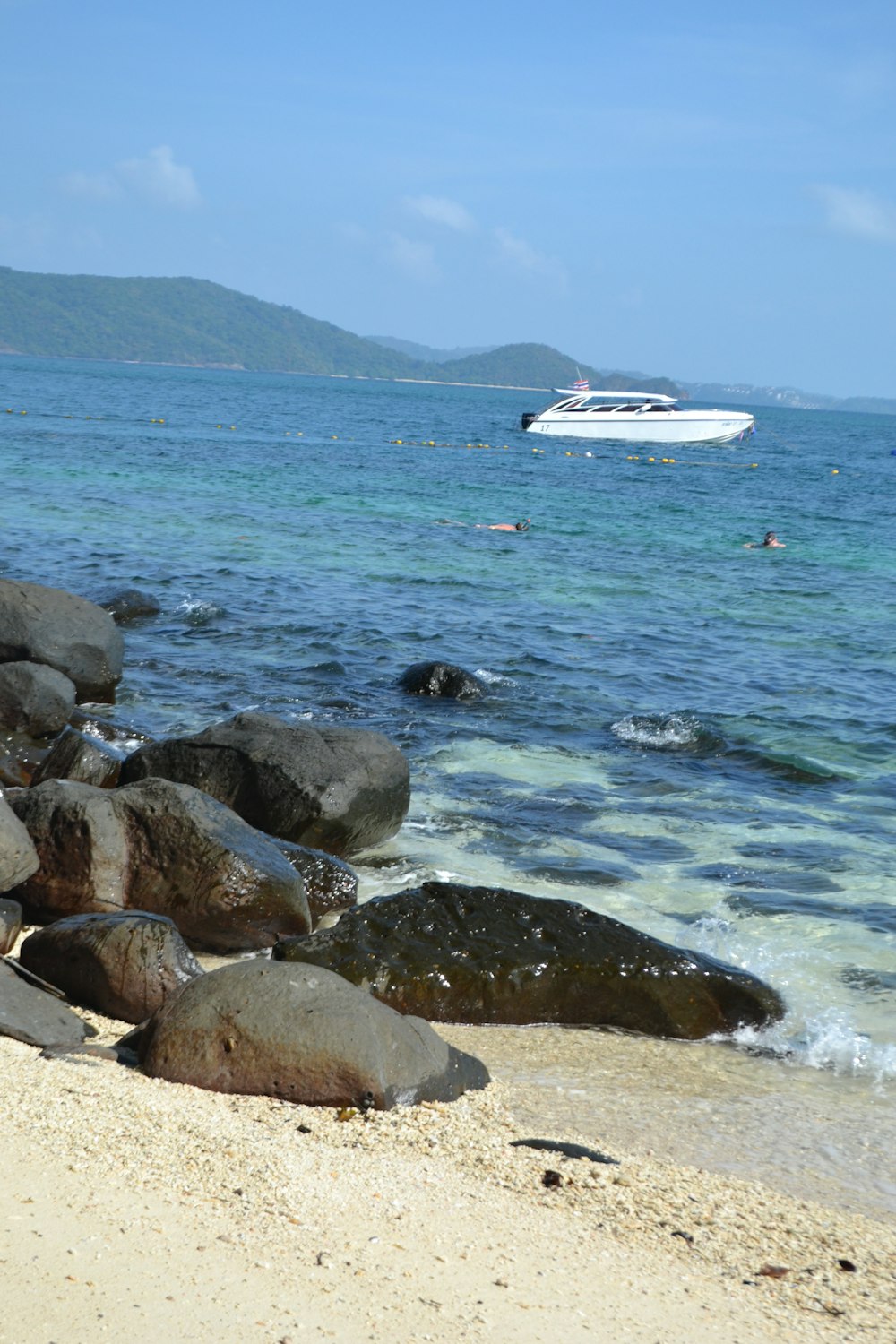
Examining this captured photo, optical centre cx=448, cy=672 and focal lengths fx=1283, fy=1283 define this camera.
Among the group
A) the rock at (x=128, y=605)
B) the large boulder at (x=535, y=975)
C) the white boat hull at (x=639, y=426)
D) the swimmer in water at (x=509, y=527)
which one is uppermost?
the white boat hull at (x=639, y=426)

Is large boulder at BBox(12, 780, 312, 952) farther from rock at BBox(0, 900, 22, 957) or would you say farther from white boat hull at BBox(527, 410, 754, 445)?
white boat hull at BBox(527, 410, 754, 445)

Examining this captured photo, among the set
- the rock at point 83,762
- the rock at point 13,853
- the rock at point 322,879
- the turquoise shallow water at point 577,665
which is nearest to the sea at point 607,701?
→ the turquoise shallow water at point 577,665

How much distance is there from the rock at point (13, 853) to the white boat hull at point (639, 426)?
5827 centimetres

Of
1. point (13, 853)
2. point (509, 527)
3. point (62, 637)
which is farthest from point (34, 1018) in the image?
point (509, 527)

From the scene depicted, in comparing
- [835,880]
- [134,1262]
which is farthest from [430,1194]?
[835,880]

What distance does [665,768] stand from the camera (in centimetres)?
1174

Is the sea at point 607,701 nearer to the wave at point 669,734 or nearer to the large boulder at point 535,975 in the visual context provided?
the wave at point 669,734

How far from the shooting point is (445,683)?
13.9 m

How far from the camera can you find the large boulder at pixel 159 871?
733 centimetres

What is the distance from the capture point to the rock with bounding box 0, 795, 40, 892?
6.99 meters

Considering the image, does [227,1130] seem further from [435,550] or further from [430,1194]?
[435,550]

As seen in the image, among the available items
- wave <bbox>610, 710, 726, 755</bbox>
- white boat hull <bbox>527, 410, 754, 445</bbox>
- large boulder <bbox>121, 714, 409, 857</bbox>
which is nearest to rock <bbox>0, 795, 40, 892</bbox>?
large boulder <bbox>121, 714, 409, 857</bbox>

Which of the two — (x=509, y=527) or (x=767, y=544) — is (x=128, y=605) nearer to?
(x=509, y=527)

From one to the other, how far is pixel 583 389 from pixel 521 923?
212ft
